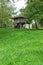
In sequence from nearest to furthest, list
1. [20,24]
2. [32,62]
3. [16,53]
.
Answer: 1. [32,62]
2. [16,53]
3. [20,24]

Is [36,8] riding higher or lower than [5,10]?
higher

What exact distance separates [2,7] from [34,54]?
9993 millimetres

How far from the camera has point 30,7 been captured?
78.2ft

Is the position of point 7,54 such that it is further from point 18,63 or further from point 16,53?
point 18,63

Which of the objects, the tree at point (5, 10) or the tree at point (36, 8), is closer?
the tree at point (5, 10)

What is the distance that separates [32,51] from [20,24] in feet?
129

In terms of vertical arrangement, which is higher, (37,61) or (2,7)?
(2,7)

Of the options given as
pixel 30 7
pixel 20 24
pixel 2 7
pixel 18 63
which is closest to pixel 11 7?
pixel 2 7

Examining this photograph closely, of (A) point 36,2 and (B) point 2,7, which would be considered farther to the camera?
(A) point 36,2

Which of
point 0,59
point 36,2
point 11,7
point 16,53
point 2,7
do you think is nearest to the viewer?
point 0,59

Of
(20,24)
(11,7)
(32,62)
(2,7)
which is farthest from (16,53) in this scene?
(20,24)

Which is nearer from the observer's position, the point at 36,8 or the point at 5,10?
the point at 5,10

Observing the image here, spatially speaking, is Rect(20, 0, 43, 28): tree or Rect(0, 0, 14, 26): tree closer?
Rect(0, 0, 14, 26): tree

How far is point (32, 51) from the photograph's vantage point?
1091 centimetres
